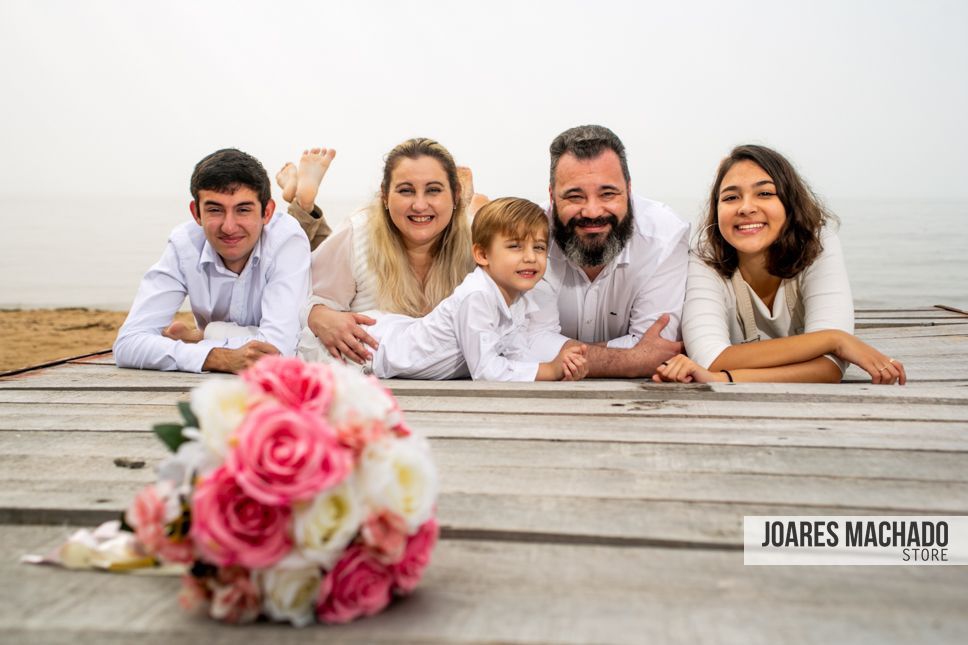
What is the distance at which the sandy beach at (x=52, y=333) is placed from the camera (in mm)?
8508

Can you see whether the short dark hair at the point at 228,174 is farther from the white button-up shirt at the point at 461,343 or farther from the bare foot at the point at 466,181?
the bare foot at the point at 466,181

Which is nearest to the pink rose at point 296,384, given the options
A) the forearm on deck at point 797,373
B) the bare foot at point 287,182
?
the forearm on deck at point 797,373

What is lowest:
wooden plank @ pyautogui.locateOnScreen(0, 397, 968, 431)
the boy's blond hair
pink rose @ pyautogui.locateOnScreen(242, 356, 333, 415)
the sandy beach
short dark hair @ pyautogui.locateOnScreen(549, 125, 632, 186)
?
the sandy beach

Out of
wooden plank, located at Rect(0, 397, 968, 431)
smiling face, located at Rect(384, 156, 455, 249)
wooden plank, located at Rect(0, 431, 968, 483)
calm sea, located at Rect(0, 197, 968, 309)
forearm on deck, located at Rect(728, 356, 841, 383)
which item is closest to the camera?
wooden plank, located at Rect(0, 431, 968, 483)

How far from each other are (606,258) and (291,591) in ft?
9.08

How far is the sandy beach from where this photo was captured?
851 cm

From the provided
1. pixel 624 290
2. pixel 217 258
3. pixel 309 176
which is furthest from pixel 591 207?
pixel 309 176

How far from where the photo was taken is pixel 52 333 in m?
10.1

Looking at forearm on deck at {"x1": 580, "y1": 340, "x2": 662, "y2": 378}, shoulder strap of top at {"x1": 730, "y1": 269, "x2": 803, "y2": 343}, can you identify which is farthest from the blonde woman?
shoulder strap of top at {"x1": 730, "y1": 269, "x2": 803, "y2": 343}

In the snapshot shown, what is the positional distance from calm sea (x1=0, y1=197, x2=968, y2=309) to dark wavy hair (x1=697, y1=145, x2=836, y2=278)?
8.51m

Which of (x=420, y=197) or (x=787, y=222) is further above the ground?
(x=420, y=197)

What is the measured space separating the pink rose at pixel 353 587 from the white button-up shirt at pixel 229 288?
2420 millimetres

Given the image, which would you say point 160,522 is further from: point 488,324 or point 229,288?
point 229,288

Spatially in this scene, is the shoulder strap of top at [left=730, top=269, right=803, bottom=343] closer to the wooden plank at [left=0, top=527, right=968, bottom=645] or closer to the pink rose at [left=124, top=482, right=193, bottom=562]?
the wooden plank at [left=0, top=527, right=968, bottom=645]
